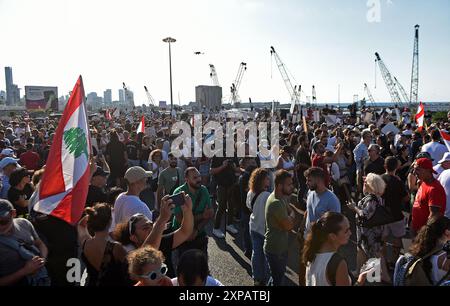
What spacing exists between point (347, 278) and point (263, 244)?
2142 millimetres

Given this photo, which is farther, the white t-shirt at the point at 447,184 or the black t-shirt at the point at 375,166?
the black t-shirt at the point at 375,166

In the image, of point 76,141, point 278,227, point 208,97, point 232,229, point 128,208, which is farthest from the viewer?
point 208,97

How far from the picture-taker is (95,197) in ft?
16.7

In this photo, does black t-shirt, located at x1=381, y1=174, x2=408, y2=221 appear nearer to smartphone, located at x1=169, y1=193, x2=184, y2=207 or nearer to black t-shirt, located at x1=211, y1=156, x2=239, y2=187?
smartphone, located at x1=169, y1=193, x2=184, y2=207

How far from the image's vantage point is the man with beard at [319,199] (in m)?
4.58

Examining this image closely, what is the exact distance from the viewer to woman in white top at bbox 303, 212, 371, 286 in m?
2.84

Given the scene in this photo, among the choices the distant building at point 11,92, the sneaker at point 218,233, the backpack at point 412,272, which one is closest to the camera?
the backpack at point 412,272

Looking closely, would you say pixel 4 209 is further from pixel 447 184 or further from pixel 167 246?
pixel 447 184

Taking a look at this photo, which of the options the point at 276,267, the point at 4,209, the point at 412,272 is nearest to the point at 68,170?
the point at 4,209

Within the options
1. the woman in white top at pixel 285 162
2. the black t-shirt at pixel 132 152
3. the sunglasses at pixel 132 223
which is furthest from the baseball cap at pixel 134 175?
the black t-shirt at pixel 132 152

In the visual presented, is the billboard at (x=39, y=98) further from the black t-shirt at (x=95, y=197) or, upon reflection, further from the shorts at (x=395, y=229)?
the shorts at (x=395, y=229)

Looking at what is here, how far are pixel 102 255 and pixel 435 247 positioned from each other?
2.78 metres

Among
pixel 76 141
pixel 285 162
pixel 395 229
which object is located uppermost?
pixel 76 141

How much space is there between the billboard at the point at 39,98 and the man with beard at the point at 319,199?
6940cm
